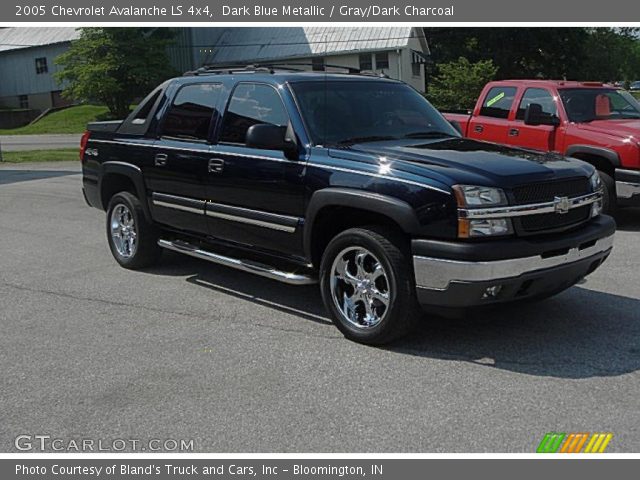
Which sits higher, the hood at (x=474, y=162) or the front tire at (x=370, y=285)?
the hood at (x=474, y=162)

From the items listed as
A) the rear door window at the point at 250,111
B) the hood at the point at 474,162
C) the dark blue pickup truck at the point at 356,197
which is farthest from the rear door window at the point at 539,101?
the rear door window at the point at 250,111

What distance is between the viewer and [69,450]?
3680mm

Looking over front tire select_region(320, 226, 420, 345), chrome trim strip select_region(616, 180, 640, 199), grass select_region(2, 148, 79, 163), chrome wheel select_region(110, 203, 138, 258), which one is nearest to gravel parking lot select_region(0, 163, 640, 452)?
front tire select_region(320, 226, 420, 345)

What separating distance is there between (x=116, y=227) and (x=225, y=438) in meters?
4.40

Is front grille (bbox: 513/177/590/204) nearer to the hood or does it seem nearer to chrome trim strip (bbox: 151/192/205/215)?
the hood

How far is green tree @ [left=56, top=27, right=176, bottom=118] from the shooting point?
42.3 m

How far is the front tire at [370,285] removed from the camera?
15.5 feet

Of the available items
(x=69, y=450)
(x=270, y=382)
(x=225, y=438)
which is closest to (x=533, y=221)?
(x=270, y=382)

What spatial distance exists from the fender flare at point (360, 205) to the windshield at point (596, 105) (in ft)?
19.2

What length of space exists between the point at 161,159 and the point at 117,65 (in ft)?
126

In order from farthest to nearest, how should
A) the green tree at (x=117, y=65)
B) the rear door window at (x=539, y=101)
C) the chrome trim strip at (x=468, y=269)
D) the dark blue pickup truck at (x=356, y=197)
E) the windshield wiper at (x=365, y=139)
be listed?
the green tree at (x=117, y=65)
the rear door window at (x=539, y=101)
the windshield wiper at (x=365, y=139)
the dark blue pickup truck at (x=356, y=197)
the chrome trim strip at (x=468, y=269)

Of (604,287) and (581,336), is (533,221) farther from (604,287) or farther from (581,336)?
(604,287)

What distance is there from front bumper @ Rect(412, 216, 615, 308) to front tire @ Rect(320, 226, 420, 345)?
0.13 m

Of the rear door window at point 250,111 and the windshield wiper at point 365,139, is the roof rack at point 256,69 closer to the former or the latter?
the rear door window at point 250,111
